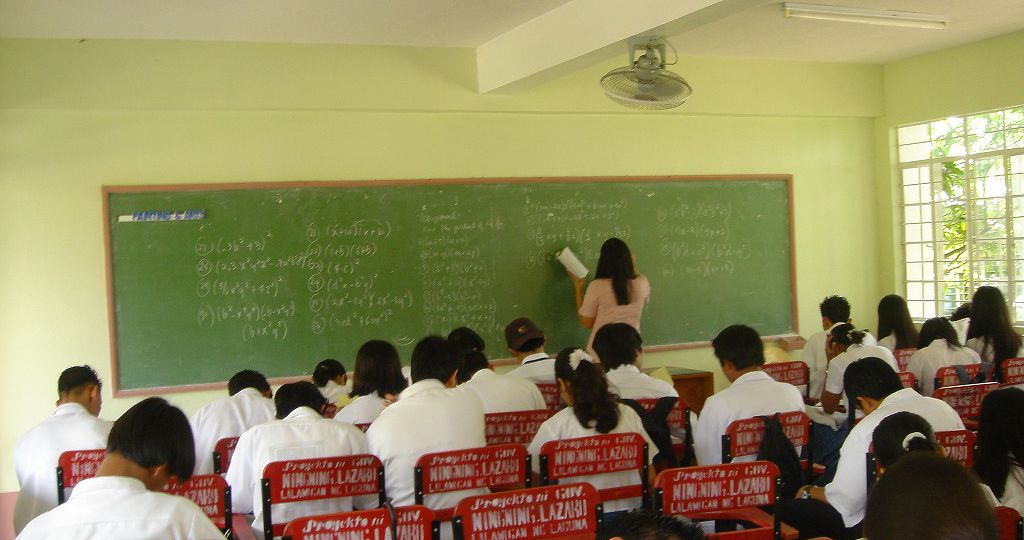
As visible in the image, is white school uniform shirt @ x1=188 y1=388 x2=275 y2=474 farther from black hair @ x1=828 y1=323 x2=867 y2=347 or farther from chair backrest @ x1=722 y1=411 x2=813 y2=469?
black hair @ x1=828 y1=323 x2=867 y2=347

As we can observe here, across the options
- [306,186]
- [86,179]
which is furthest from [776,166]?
[86,179]

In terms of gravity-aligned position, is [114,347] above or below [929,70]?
below

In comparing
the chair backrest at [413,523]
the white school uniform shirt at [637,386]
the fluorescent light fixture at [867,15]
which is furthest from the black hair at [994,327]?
the chair backrest at [413,523]

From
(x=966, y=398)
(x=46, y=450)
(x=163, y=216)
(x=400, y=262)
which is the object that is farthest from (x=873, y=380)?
(x=163, y=216)

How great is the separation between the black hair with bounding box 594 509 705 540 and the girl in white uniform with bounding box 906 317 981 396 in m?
4.24

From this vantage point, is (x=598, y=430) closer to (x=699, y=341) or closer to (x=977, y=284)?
(x=699, y=341)

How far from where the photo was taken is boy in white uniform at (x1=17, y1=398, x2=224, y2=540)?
1899 mm

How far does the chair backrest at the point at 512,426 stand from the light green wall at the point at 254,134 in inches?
105

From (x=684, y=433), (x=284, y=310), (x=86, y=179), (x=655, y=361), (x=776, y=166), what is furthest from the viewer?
(x=776, y=166)

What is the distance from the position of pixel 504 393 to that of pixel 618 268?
2.35 meters

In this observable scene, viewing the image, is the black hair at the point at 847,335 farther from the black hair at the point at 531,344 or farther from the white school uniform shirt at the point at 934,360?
the black hair at the point at 531,344

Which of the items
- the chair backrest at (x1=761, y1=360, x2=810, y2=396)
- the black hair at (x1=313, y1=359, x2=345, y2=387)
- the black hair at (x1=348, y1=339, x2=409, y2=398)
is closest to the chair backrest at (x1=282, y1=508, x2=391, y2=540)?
the black hair at (x1=348, y1=339, x2=409, y2=398)

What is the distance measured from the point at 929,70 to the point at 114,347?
21.5 feet

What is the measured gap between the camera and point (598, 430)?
3.32 metres
